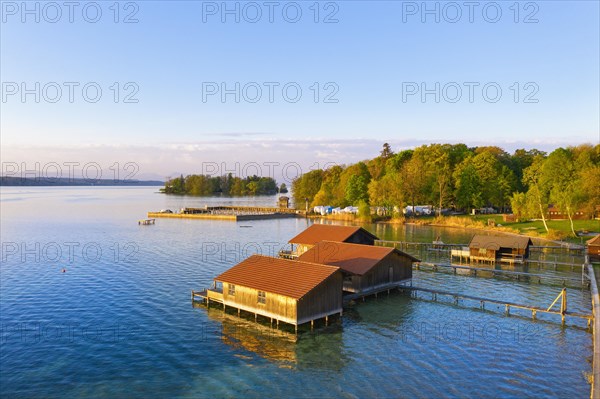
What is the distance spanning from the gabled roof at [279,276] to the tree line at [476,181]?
2523 inches

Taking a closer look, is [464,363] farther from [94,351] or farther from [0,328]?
[0,328]

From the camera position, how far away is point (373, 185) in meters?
126

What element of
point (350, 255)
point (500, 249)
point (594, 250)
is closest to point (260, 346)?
point (350, 255)

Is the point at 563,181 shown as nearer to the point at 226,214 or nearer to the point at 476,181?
the point at 476,181

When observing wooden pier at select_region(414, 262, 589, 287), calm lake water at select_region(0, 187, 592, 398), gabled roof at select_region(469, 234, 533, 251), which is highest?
gabled roof at select_region(469, 234, 533, 251)

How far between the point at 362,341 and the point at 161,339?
1465cm

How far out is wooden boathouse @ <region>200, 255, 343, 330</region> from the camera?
32688mm

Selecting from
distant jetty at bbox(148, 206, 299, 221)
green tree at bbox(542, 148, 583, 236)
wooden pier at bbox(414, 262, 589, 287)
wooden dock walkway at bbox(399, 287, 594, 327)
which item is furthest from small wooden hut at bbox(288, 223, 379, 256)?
distant jetty at bbox(148, 206, 299, 221)

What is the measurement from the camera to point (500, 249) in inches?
2398

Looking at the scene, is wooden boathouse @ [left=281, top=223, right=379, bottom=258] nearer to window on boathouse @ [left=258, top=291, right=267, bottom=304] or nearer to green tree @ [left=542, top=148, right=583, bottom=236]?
window on boathouse @ [left=258, top=291, right=267, bottom=304]

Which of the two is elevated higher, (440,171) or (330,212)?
(440,171)

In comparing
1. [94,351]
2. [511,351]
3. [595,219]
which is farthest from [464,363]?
[595,219]

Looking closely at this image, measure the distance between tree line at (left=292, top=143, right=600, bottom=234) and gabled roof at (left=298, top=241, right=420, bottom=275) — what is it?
5268 cm

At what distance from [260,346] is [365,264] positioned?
16.0 meters
